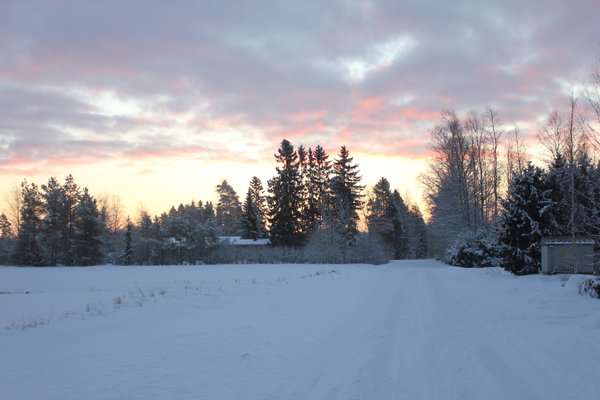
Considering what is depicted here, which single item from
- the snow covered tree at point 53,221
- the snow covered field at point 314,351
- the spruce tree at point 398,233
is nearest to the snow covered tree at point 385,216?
the spruce tree at point 398,233

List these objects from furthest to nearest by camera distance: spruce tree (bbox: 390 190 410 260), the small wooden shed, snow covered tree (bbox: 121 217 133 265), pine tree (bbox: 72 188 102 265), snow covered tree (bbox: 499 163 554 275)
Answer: spruce tree (bbox: 390 190 410 260) → snow covered tree (bbox: 121 217 133 265) → pine tree (bbox: 72 188 102 265) → snow covered tree (bbox: 499 163 554 275) → the small wooden shed

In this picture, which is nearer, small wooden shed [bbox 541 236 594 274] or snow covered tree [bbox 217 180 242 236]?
small wooden shed [bbox 541 236 594 274]

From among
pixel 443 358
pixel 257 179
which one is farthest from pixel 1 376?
pixel 257 179

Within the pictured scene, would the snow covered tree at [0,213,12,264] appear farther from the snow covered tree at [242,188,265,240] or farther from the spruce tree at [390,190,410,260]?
the spruce tree at [390,190,410,260]

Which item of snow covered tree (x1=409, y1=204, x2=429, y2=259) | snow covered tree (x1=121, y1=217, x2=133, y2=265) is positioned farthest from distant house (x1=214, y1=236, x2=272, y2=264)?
snow covered tree (x1=409, y1=204, x2=429, y2=259)

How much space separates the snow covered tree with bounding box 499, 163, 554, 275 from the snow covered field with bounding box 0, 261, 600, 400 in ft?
43.3

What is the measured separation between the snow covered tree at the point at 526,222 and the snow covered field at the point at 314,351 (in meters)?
13.2

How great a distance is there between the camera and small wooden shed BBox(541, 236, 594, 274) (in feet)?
77.3

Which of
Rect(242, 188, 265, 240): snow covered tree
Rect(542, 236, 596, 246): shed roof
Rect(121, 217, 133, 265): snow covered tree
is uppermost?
→ Rect(242, 188, 265, 240): snow covered tree

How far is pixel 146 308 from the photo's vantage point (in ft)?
43.1

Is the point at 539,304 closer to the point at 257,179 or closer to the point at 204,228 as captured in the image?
the point at 204,228

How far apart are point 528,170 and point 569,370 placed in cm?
2322

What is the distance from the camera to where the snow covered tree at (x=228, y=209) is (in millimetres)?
101625

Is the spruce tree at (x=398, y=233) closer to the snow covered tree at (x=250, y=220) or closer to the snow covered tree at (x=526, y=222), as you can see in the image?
the snow covered tree at (x=250, y=220)
